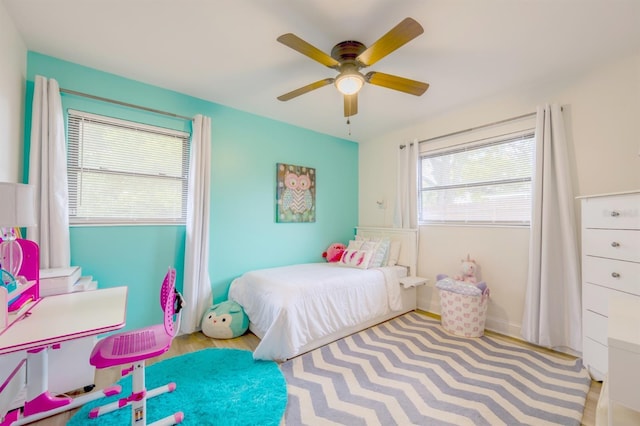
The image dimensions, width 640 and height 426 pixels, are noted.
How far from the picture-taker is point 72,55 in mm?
2125

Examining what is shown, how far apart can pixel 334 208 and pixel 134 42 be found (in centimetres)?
287

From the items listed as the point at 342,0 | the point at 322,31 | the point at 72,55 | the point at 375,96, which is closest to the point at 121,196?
the point at 72,55

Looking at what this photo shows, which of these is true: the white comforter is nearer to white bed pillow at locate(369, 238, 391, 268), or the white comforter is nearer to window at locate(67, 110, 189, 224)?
white bed pillow at locate(369, 238, 391, 268)

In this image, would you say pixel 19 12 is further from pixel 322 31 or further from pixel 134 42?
pixel 322 31

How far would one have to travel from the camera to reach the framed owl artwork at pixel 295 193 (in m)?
3.44

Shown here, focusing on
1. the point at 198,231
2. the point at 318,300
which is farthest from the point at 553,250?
the point at 198,231

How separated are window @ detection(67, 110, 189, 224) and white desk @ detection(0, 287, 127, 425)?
1038 millimetres

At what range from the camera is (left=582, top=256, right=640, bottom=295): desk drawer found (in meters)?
1.65

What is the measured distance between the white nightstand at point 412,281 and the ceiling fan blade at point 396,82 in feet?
6.80

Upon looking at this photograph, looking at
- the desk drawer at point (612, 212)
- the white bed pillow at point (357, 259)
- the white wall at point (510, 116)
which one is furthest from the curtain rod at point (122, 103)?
the desk drawer at point (612, 212)

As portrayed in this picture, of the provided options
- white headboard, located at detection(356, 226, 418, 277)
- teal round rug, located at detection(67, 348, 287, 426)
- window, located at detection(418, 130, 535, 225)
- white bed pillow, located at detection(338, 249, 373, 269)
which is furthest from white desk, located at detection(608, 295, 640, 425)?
white headboard, located at detection(356, 226, 418, 277)

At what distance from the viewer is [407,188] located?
3527mm

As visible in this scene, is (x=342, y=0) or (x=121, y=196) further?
(x=121, y=196)

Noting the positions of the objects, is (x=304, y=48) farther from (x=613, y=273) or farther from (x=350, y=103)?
(x=613, y=273)
